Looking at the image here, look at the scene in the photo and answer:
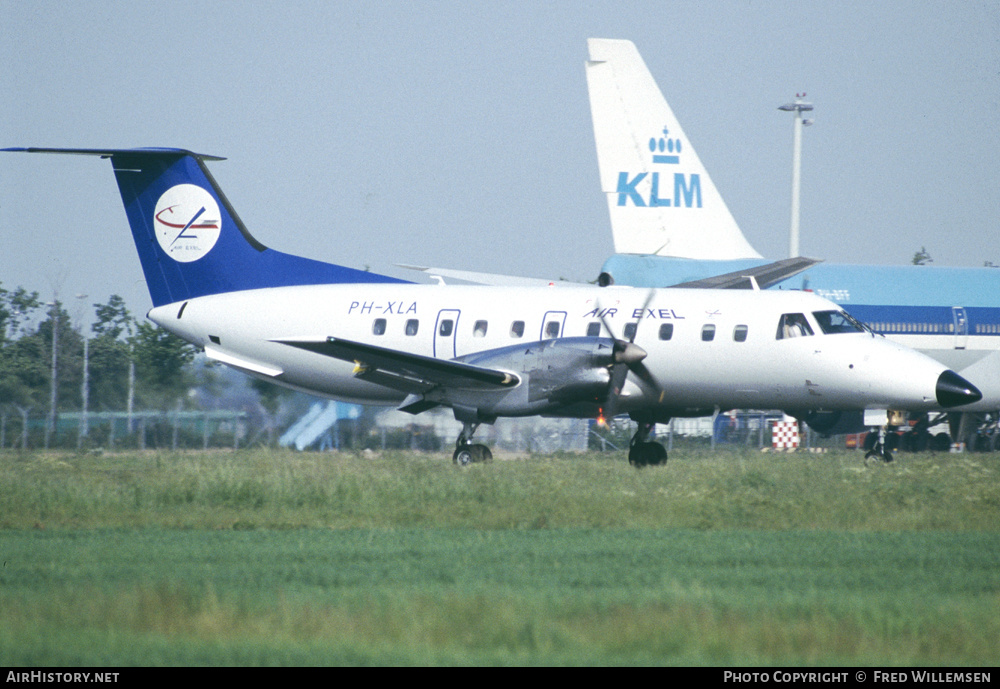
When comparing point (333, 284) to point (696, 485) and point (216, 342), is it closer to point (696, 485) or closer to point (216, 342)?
point (216, 342)

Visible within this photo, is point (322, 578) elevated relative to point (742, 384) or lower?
lower

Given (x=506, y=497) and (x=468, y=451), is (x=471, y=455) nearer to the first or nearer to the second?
(x=468, y=451)

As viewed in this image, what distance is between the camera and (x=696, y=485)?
16.9 m

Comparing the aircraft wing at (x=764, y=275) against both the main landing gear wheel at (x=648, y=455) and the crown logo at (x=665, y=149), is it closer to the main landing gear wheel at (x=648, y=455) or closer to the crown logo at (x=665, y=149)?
the crown logo at (x=665, y=149)

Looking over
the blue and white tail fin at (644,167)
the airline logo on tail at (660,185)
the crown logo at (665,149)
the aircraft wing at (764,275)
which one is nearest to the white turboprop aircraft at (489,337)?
the aircraft wing at (764,275)

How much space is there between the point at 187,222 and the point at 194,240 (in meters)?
0.39

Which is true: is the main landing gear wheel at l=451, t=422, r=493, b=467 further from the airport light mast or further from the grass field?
the airport light mast

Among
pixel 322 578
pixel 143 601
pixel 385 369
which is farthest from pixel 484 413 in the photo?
pixel 143 601

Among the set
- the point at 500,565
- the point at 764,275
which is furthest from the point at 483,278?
the point at 500,565

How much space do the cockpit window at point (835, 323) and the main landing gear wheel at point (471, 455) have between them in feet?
20.6

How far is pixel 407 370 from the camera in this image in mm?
20250

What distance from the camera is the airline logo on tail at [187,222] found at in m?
23.7

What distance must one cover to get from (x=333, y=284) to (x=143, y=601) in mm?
15772

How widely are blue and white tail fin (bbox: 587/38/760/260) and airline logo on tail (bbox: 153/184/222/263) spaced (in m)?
17.1
